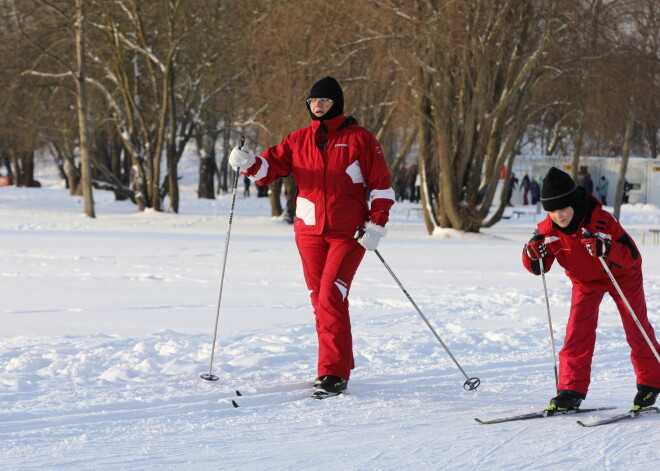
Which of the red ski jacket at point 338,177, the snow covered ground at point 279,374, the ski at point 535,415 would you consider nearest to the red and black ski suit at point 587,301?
the ski at point 535,415

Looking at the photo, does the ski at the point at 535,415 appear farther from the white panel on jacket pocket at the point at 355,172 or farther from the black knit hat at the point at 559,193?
the white panel on jacket pocket at the point at 355,172

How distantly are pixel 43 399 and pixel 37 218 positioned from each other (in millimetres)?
20223

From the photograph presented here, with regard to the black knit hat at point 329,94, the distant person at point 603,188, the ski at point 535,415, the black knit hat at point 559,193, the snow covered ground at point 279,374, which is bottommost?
the snow covered ground at point 279,374

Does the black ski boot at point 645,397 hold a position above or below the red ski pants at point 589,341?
below

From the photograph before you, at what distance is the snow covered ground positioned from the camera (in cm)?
424

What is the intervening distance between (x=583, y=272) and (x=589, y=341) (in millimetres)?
364

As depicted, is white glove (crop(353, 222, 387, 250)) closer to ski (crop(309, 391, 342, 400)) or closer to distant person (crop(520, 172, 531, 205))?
ski (crop(309, 391, 342, 400))

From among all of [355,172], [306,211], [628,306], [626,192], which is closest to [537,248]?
[628,306]

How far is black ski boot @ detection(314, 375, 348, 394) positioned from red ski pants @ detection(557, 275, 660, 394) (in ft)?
4.05

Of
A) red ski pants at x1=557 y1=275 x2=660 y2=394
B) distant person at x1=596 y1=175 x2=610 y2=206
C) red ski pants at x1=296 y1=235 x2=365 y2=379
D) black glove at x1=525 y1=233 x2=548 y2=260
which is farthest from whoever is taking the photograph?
distant person at x1=596 y1=175 x2=610 y2=206

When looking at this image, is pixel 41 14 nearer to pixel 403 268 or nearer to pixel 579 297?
pixel 403 268

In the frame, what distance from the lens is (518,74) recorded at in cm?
1847

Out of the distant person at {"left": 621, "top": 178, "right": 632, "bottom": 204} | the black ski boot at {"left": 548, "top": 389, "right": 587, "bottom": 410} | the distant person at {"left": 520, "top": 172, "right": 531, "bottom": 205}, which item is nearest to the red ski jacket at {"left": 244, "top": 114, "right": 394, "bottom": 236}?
the black ski boot at {"left": 548, "top": 389, "right": 587, "bottom": 410}

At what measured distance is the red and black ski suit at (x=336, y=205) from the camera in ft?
18.0
